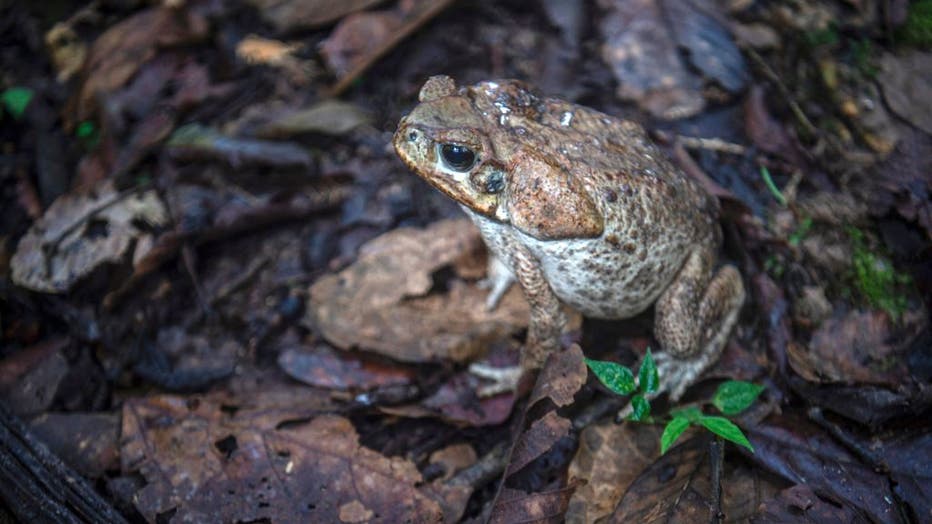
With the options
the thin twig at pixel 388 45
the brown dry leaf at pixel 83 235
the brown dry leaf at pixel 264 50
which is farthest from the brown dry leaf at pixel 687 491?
the brown dry leaf at pixel 264 50

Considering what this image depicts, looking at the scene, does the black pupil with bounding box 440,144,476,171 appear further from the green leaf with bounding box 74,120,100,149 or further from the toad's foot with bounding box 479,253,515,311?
the green leaf with bounding box 74,120,100,149

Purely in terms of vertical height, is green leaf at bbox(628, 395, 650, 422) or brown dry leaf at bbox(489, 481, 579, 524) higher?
green leaf at bbox(628, 395, 650, 422)

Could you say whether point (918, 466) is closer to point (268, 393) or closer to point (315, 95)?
point (268, 393)

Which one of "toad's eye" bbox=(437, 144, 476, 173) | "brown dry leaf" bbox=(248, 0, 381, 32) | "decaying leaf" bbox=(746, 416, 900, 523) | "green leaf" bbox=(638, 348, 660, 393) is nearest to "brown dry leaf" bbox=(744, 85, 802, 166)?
"decaying leaf" bbox=(746, 416, 900, 523)

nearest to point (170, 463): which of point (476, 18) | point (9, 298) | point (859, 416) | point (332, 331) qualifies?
point (332, 331)

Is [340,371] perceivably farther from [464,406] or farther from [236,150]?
[236,150]

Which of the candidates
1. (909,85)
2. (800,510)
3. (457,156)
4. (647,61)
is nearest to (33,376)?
(457,156)
